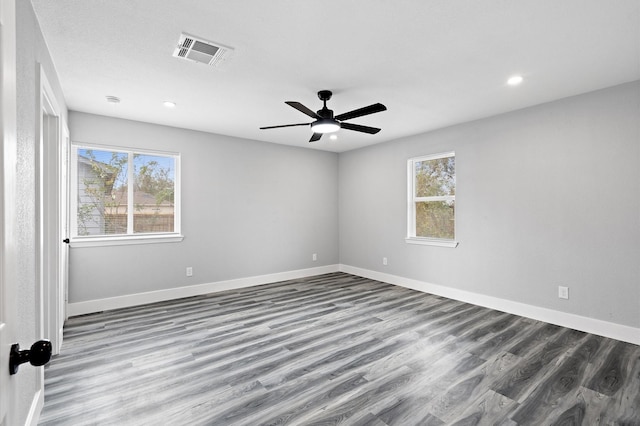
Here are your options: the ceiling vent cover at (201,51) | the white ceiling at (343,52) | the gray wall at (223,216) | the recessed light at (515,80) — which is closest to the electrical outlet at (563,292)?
the white ceiling at (343,52)

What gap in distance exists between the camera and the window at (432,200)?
4.77 meters

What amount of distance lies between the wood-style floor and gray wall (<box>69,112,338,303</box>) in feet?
2.02

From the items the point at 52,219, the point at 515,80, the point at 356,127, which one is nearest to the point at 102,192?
the point at 52,219

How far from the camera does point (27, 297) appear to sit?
Result: 1778mm

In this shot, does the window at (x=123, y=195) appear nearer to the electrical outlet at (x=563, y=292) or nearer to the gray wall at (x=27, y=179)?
the gray wall at (x=27, y=179)

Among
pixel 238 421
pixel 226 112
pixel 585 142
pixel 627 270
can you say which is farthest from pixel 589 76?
pixel 238 421

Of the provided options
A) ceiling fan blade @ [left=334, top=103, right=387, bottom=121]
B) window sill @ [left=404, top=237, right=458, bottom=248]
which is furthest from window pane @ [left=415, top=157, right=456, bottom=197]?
ceiling fan blade @ [left=334, top=103, right=387, bottom=121]

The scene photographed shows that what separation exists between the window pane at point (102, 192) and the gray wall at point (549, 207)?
4291 mm

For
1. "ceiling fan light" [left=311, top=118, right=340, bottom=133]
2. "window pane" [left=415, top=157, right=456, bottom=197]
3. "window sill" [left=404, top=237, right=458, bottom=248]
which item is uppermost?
"ceiling fan light" [left=311, top=118, right=340, bottom=133]

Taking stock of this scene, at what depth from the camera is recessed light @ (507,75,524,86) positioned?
300 centimetres

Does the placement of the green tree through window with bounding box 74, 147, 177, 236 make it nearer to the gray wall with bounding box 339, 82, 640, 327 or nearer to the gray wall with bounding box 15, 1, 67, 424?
the gray wall with bounding box 15, 1, 67, 424

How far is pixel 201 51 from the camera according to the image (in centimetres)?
255

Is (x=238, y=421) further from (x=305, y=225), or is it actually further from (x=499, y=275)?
(x=305, y=225)

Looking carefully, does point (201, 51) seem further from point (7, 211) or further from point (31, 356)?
point (31, 356)
